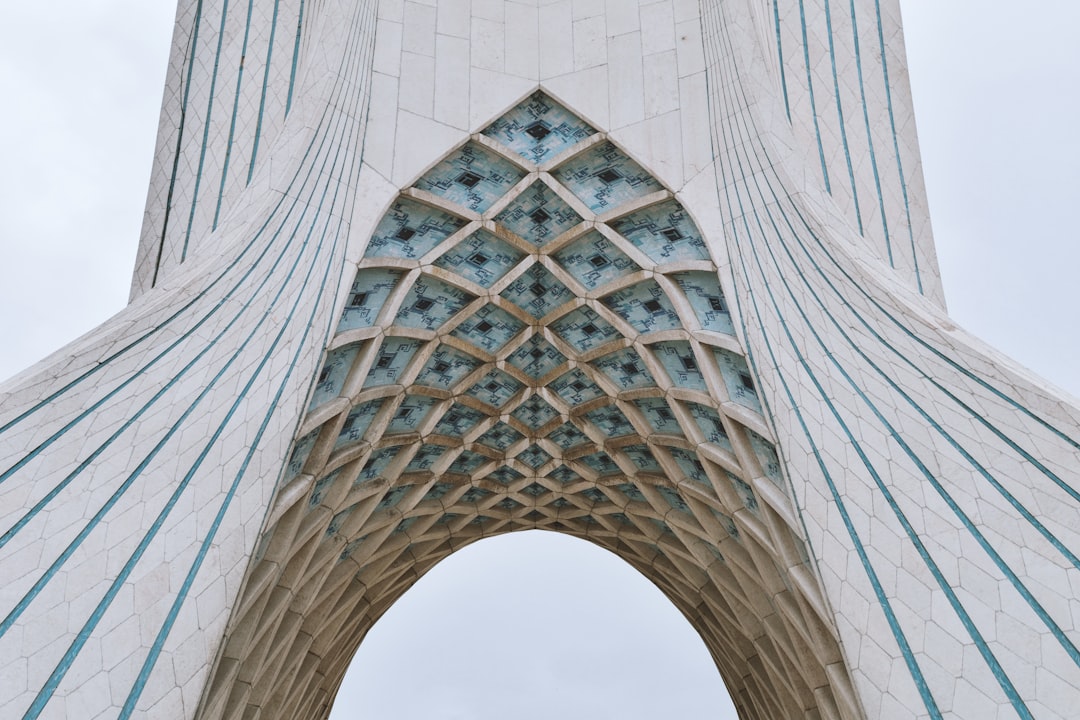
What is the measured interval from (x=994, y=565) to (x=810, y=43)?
18.1ft

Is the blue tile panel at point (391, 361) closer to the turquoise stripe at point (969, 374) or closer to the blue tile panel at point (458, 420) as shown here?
the blue tile panel at point (458, 420)

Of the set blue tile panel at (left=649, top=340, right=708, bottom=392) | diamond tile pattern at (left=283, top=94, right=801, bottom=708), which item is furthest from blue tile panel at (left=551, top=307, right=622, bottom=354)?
blue tile panel at (left=649, top=340, right=708, bottom=392)

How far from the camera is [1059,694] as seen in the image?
5.42m

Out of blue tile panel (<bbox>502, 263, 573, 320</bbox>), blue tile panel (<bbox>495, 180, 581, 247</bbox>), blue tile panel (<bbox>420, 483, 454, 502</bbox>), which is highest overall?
blue tile panel (<bbox>495, 180, 581, 247</bbox>)

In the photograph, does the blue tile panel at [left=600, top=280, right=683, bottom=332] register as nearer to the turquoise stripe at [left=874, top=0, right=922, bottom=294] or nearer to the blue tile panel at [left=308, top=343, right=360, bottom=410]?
the blue tile panel at [left=308, top=343, right=360, bottom=410]

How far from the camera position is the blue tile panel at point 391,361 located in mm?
8469

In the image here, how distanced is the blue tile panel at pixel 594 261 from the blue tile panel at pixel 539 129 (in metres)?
0.71

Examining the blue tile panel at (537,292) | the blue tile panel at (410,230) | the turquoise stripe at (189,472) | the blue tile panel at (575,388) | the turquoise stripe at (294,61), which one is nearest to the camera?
the turquoise stripe at (189,472)

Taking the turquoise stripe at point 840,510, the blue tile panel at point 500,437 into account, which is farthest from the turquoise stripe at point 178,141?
the turquoise stripe at point 840,510

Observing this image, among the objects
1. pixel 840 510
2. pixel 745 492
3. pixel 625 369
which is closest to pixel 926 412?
pixel 840 510

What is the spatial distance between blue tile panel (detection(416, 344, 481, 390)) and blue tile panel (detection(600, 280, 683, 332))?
4.14ft

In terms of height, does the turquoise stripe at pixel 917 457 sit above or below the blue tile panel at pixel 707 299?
below

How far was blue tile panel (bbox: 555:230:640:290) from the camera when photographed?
8.63 meters

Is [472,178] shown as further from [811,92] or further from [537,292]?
[811,92]
